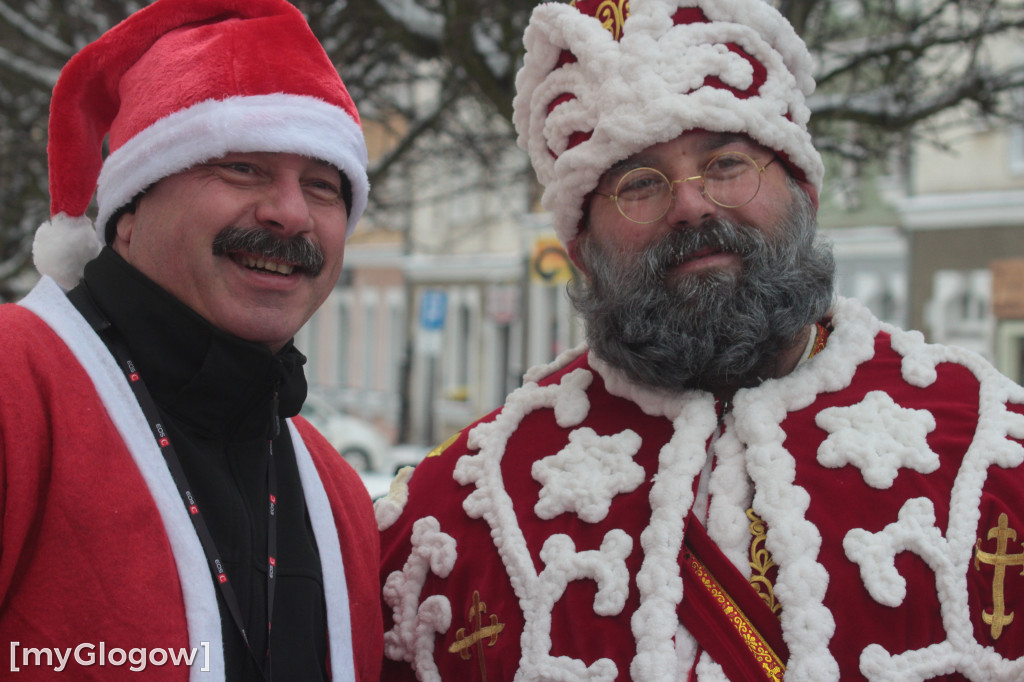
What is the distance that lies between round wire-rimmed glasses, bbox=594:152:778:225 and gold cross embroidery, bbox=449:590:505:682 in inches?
37.4

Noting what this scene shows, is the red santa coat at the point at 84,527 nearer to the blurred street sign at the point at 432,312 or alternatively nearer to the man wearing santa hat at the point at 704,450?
the man wearing santa hat at the point at 704,450

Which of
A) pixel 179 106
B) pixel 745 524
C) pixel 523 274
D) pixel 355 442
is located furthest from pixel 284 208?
pixel 355 442

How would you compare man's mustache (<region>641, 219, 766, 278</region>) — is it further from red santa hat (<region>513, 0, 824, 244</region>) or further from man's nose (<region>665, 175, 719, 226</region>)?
red santa hat (<region>513, 0, 824, 244</region>)

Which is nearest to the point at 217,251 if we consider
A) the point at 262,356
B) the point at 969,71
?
the point at 262,356

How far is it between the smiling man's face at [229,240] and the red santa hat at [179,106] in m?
0.04

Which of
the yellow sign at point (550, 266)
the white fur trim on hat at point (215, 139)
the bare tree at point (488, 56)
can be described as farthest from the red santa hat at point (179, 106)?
the yellow sign at point (550, 266)

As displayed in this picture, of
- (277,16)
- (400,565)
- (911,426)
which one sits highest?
(277,16)

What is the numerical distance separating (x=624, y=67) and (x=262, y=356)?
1049 millimetres

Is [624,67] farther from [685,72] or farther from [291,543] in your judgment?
[291,543]

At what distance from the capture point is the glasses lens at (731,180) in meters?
2.23

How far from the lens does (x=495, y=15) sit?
548 centimetres

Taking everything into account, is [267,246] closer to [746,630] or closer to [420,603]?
[420,603]

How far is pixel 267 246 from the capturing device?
1917 millimetres

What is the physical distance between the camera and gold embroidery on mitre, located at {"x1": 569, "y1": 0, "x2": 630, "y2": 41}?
7.59ft
